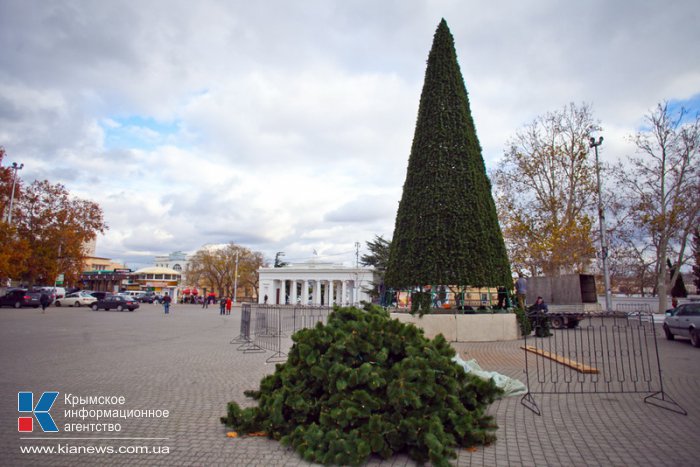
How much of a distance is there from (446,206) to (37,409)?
12742 mm

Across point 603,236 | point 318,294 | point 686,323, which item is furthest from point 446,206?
point 318,294

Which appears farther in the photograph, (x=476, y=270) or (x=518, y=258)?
(x=518, y=258)

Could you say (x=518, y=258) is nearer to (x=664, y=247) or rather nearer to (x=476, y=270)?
(x=664, y=247)

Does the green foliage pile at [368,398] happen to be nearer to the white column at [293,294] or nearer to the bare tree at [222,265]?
the white column at [293,294]

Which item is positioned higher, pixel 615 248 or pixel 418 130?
pixel 418 130

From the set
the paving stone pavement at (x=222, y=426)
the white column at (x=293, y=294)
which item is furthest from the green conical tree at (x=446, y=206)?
the white column at (x=293, y=294)

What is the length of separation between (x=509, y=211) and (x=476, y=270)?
20.3 m

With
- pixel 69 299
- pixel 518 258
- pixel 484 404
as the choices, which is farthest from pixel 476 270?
pixel 69 299

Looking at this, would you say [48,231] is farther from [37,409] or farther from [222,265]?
[37,409]

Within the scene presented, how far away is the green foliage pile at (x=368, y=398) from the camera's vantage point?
4.55 meters

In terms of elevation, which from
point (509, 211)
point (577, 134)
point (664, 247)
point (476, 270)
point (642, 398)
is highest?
point (577, 134)

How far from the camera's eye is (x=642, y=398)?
714 centimetres

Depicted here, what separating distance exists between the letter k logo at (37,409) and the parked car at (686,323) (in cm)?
1817

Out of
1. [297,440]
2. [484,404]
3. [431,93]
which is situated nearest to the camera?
[297,440]
